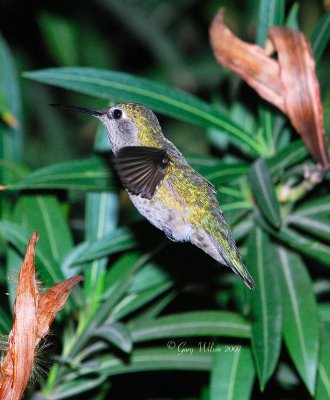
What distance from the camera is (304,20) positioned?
4148 millimetres

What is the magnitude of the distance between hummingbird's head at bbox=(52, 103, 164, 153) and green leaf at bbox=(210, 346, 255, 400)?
673 millimetres

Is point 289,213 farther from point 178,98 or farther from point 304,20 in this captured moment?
point 304,20

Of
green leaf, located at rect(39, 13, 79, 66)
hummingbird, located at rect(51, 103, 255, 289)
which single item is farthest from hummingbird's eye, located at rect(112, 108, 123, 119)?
green leaf, located at rect(39, 13, 79, 66)

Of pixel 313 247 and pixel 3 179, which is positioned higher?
pixel 3 179

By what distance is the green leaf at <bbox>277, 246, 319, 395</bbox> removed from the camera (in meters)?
1.90

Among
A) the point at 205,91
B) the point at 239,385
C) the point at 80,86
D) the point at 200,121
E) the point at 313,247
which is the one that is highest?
the point at 205,91

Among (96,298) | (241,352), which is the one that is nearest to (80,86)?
(96,298)

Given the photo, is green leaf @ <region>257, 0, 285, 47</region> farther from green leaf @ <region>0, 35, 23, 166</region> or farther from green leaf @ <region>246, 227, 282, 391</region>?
green leaf @ <region>0, 35, 23, 166</region>

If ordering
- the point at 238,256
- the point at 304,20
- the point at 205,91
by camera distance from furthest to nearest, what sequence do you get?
the point at 205,91, the point at 304,20, the point at 238,256

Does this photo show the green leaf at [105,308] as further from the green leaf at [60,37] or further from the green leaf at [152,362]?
the green leaf at [60,37]

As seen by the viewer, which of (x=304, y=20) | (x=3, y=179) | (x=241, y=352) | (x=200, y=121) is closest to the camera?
(x=241, y=352)

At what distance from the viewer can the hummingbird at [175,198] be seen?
72.6 inches

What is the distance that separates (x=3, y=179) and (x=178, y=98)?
0.70 meters

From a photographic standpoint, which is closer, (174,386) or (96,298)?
(96,298)
